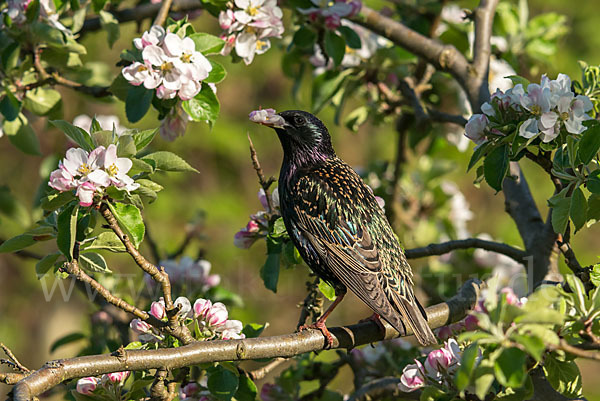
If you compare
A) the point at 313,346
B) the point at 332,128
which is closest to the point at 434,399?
the point at 313,346

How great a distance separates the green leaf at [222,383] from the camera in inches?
91.7

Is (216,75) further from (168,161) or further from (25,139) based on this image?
(25,139)

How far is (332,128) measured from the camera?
749 centimetres

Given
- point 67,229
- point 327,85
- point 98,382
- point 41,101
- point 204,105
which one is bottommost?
point 98,382

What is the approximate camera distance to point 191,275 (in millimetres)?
3318

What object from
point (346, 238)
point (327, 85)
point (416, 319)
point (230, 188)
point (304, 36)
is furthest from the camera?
point (230, 188)

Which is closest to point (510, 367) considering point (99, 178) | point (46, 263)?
point (99, 178)

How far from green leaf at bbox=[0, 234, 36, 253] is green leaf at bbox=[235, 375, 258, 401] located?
2.73 feet

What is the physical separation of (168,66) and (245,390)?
1.14 meters

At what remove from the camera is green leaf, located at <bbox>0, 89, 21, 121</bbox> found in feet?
9.66

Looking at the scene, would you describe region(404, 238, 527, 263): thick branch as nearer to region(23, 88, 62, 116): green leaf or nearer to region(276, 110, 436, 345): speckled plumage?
region(276, 110, 436, 345): speckled plumage

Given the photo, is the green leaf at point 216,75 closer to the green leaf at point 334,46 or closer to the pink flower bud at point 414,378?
A: the green leaf at point 334,46

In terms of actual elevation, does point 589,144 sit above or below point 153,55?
above

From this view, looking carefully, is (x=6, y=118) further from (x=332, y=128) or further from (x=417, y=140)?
(x=332, y=128)
